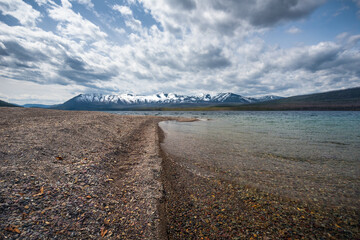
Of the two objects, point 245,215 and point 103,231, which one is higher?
point 103,231

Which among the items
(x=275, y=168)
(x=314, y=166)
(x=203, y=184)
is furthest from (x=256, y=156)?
(x=203, y=184)

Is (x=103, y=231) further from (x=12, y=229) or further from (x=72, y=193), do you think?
(x=72, y=193)

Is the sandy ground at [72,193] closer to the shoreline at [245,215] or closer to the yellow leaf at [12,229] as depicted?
the yellow leaf at [12,229]

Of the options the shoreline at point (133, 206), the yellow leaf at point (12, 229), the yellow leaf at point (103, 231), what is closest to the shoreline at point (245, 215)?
the shoreline at point (133, 206)

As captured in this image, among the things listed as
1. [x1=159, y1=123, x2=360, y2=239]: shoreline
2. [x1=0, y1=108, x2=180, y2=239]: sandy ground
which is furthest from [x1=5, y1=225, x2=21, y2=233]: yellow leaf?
[x1=159, y1=123, x2=360, y2=239]: shoreline

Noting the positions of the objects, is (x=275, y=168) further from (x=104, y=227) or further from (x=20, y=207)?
(x=20, y=207)

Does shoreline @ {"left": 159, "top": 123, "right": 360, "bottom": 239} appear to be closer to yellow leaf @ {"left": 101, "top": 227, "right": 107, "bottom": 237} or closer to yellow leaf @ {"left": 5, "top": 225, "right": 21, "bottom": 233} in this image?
yellow leaf @ {"left": 101, "top": 227, "right": 107, "bottom": 237}

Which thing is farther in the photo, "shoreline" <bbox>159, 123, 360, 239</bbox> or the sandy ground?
"shoreline" <bbox>159, 123, 360, 239</bbox>

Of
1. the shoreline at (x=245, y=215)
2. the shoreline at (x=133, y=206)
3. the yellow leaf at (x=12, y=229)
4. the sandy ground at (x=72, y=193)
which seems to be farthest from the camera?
the shoreline at (x=245, y=215)

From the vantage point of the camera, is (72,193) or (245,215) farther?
(72,193)

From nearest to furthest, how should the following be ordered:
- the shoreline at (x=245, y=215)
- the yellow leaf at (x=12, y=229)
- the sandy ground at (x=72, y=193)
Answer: the yellow leaf at (x=12, y=229) → the sandy ground at (x=72, y=193) → the shoreline at (x=245, y=215)

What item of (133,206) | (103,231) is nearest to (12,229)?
(103,231)

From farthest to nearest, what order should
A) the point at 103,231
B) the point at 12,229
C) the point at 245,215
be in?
1. the point at 245,215
2. the point at 103,231
3. the point at 12,229

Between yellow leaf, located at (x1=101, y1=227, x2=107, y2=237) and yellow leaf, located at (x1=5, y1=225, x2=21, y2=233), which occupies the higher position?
yellow leaf, located at (x1=5, y1=225, x2=21, y2=233)
